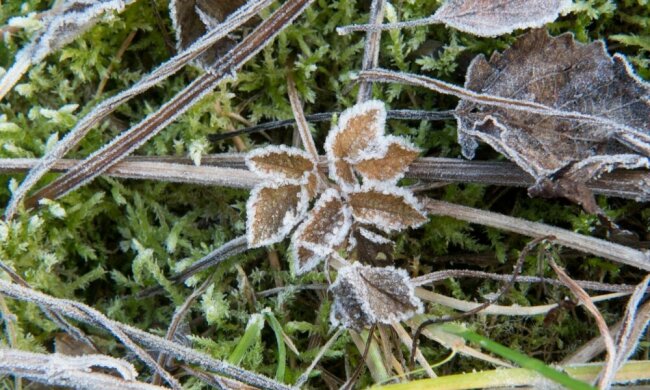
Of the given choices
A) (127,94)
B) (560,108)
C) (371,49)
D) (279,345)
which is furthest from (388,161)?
(127,94)

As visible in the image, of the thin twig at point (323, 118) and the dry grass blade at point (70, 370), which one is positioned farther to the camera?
the thin twig at point (323, 118)

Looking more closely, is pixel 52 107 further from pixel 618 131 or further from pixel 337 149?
pixel 618 131

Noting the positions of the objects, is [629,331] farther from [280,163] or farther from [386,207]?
[280,163]

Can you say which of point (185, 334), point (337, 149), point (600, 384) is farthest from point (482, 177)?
point (185, 334)

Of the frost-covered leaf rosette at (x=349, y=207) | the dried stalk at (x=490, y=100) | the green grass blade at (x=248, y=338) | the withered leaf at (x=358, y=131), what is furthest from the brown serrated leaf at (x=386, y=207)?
the green grass blade at (x=248, y=338)

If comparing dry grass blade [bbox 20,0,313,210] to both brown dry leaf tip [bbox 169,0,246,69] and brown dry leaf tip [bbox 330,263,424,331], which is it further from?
brown dry leaf tip [bbox 330,263,424,331]

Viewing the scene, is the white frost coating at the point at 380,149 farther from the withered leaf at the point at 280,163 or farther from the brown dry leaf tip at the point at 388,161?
the withered leaf at the point at 280,163
